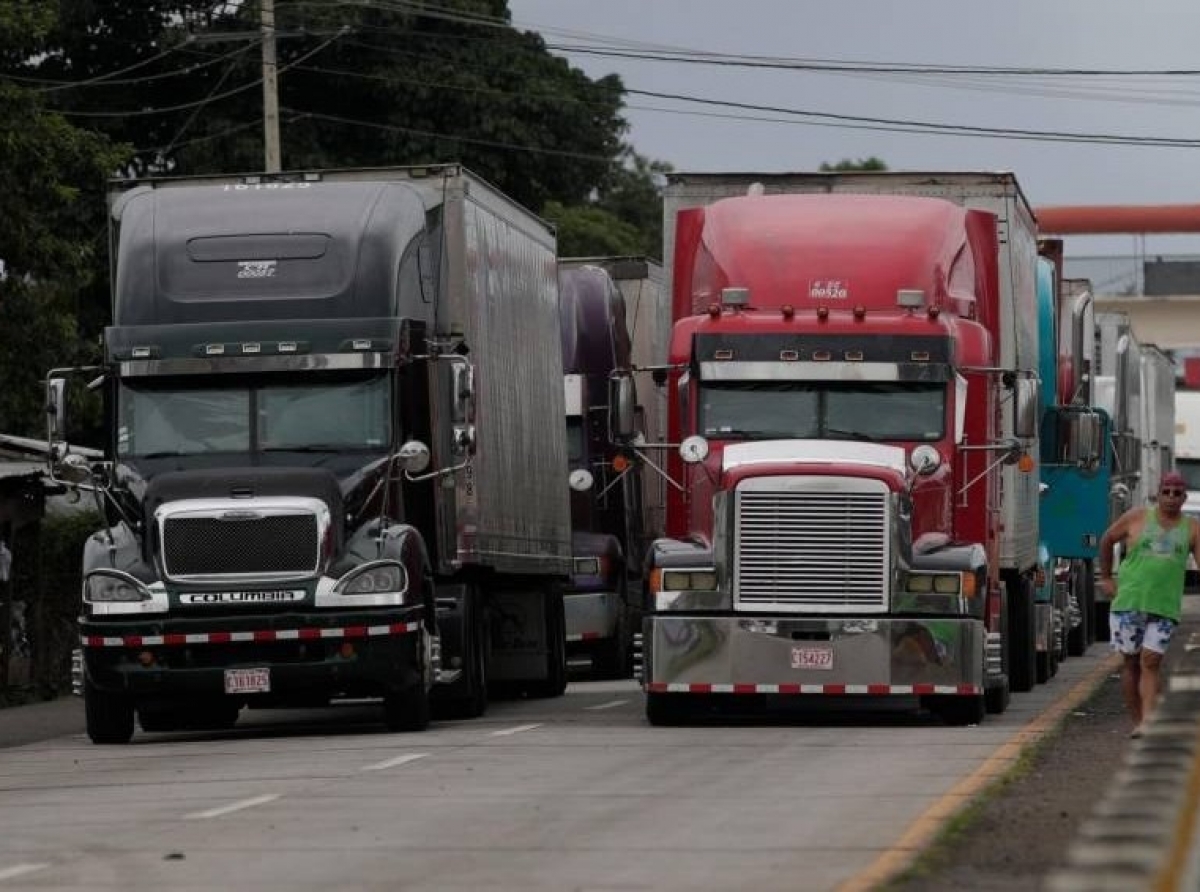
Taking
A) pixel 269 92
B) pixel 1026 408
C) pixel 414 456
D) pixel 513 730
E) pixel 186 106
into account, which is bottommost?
pixel 513 730

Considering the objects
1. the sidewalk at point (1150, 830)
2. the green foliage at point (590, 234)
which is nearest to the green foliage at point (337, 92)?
the green foliage at point (590, 234)

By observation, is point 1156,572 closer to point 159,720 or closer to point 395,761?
point 395,761

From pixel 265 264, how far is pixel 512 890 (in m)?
12.1

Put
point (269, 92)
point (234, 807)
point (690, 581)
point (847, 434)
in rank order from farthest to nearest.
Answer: point (269, 92)
point (847, 434)
point (690, 581)
point (234, 807)

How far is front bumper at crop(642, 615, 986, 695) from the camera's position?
23641mm

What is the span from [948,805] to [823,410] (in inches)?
326

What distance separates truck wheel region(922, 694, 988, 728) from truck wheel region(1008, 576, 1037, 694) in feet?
15.7

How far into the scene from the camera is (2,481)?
32312 millimetres

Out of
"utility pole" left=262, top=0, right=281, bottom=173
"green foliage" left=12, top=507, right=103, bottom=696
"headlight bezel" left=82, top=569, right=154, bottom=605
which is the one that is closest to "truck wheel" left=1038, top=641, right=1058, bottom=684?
"green foliage" left=12, top=507, right=103, bottom=696

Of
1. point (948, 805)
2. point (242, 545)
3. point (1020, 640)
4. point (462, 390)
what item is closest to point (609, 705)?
point (1020, 640)

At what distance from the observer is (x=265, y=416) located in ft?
80.9

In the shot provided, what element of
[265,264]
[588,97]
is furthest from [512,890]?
[588,97]

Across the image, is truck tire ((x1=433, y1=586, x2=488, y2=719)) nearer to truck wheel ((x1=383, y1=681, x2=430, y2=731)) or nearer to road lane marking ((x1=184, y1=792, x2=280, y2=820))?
truck wheel ((x1=383, y1=681, x2=430, y2=731))

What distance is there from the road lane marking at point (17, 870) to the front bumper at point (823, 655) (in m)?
9.42
